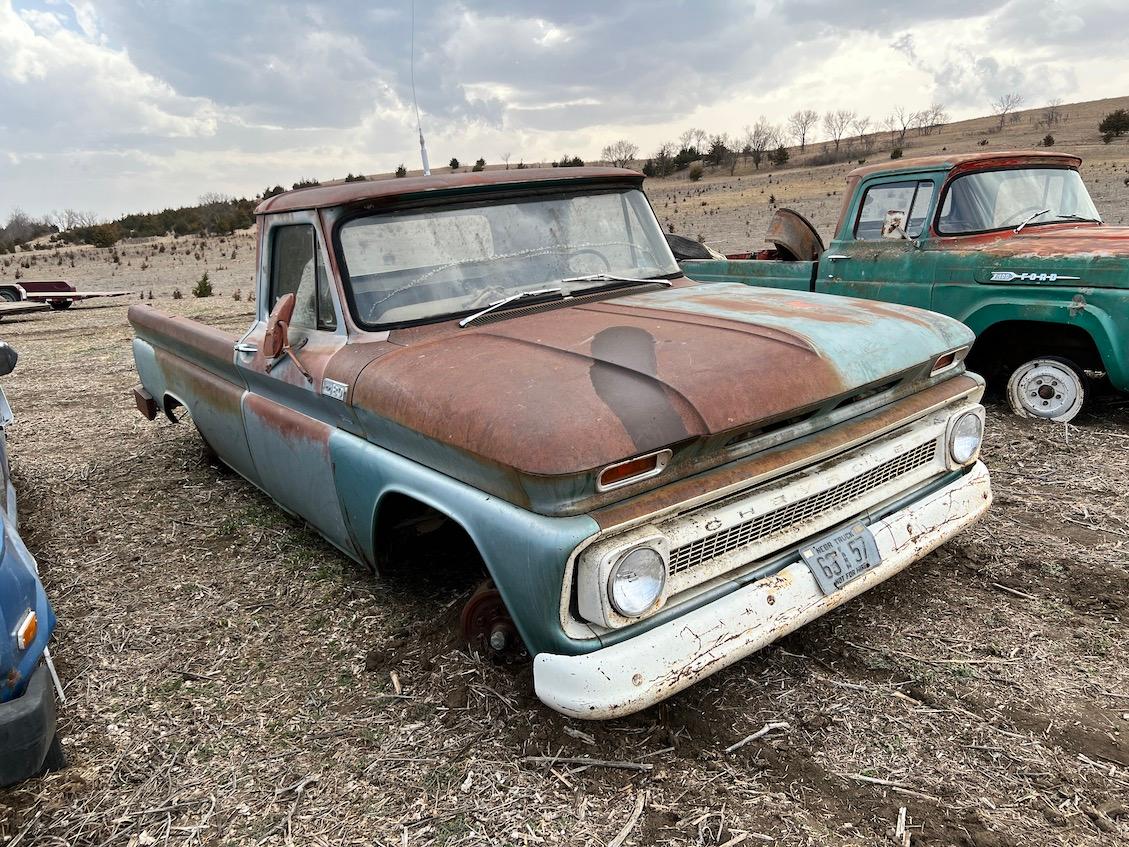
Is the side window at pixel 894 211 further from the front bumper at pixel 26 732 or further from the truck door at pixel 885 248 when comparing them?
the front bumper at pixel 26 732

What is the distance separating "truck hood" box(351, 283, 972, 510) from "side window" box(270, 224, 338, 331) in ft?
1.84

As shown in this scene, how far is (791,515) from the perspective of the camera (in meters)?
2.36

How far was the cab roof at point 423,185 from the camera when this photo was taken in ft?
9.73

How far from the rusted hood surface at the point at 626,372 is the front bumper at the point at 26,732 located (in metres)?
1.21

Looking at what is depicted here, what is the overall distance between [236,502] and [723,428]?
3.36m

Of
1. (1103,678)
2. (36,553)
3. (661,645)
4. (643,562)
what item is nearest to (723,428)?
(643,562)

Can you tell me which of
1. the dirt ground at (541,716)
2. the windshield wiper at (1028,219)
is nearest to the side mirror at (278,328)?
the dirt ground at (541,716)

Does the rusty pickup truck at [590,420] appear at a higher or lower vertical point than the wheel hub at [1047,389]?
higher

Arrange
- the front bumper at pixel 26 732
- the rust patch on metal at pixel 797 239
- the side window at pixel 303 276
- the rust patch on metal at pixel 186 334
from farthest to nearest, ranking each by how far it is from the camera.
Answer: the rust patch on metal at pixel 797 239 < the rust patch on metal at pixel 186 334 < the side window at pixel 303 276 < the front bumper at pixel 26 732

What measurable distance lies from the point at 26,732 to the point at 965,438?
124 inches

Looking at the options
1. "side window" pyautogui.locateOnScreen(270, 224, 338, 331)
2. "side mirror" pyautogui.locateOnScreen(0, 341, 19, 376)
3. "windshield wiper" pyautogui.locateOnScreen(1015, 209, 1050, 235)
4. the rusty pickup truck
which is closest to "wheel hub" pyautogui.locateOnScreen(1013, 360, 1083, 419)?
"windshield wiper" pyautogui.locateOnScreen(1015, 209, 1050, 235)

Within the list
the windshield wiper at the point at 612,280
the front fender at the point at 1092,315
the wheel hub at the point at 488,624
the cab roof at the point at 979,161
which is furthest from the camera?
the cab roof at the point at 979,161

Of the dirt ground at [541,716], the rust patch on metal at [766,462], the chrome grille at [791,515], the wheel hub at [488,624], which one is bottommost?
the dirt ground at [541,716]

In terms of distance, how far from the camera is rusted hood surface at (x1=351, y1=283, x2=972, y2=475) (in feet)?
6.49
